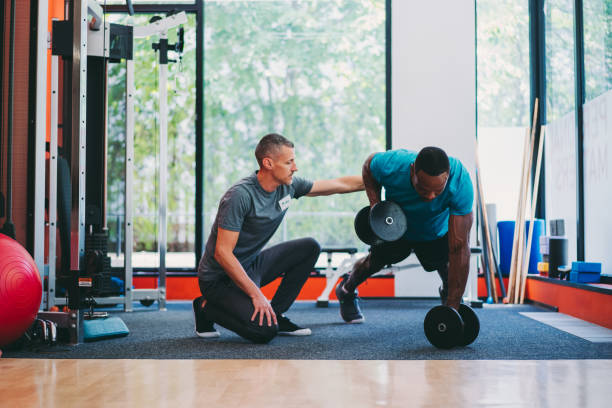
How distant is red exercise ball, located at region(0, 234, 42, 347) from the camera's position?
2.25 meters

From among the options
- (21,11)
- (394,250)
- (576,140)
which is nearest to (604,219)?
(576,140)

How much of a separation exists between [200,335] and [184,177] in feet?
8.11

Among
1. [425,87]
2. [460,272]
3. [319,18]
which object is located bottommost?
[460,272]

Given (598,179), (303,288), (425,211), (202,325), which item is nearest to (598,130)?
(598,179)

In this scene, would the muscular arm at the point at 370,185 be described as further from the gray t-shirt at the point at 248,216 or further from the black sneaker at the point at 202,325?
the black sneaker at the point at 202,325

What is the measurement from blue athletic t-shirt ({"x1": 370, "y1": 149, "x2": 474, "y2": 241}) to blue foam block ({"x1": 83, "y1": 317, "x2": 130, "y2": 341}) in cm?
149

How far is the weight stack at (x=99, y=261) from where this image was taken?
104 inches

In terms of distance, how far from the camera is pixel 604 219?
3.68m

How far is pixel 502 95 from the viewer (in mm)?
5133

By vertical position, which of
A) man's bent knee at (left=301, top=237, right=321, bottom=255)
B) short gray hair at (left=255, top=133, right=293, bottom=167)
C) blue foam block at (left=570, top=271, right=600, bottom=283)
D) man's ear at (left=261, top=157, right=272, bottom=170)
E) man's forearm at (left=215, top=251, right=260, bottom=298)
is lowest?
blue foam block at (left=570, top=271, right=600, bottom=283)

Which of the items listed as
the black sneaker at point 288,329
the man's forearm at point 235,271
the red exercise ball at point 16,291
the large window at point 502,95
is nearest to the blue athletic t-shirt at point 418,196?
the black sneaker at point 288,329

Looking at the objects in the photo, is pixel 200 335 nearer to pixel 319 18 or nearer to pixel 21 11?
pixel 21 11

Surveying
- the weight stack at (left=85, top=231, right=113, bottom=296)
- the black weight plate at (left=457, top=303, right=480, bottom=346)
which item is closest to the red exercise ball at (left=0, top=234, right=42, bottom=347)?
the weight stack at (left=85, top=231, right=113, bottom=296)

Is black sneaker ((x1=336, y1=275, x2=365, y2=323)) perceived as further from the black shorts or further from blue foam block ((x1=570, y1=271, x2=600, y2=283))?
blue foam block ((x1=570, y1=271, x2=600, y2=283))
